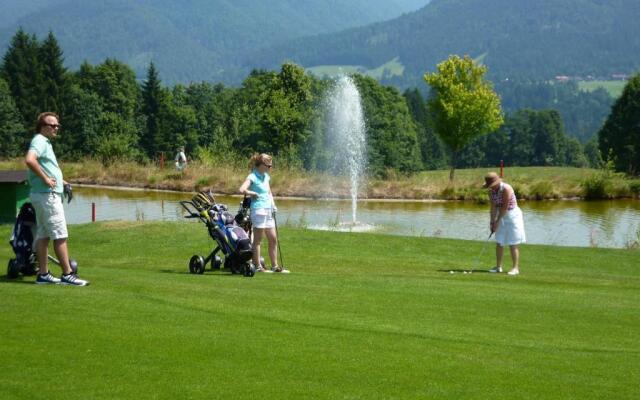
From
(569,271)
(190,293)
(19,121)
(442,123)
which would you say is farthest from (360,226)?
(19,121)

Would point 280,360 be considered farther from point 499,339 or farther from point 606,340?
point 606,340

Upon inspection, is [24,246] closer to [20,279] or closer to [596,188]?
[20,279]

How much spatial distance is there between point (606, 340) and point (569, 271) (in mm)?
7907

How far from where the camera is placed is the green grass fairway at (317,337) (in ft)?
25.3

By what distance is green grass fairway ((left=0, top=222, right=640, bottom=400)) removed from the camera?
7699 mm

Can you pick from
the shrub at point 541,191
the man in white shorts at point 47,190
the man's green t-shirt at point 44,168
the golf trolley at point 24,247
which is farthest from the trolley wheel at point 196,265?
the shrub at point 541,191

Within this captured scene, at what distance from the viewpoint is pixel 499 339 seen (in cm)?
966

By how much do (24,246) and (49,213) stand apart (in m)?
1.79

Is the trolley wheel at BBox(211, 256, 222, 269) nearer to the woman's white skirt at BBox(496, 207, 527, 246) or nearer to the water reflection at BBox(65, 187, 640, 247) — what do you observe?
the woman's white skirt at BBox(496, 207, 527, 246)

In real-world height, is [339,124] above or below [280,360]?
above

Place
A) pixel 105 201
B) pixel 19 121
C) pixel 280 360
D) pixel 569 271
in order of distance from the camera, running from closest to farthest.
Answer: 1. pixel 280 360
2. pixel 569 271
3. pixel 105 201
4. pixel 19 121

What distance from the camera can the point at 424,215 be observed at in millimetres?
36875

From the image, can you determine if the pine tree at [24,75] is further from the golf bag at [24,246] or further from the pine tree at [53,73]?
the golf bag at [24,246]

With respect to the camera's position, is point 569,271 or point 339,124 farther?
point 339,124
